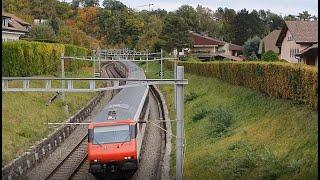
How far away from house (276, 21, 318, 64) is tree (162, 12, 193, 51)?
18.4 metres

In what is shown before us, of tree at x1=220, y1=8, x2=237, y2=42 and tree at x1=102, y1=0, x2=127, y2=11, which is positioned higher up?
tree at x1=102, y1=0, x2=127, y2=11

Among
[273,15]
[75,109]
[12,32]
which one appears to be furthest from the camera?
[273,15]

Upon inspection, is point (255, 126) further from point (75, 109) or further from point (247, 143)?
point (75, 109)

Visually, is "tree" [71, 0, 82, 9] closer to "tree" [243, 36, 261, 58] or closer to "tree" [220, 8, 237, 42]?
"tree" [220, 8, 237, 42]

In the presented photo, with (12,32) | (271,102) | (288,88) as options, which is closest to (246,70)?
(271,102)

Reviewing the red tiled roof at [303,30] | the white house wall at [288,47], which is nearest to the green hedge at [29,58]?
the red tiled roof at [303,30]

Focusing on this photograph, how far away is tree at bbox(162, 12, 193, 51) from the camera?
68000 millimetres

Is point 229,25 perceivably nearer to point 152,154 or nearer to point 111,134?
point 152,154

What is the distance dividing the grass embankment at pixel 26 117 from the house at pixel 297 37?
20857 millimetres

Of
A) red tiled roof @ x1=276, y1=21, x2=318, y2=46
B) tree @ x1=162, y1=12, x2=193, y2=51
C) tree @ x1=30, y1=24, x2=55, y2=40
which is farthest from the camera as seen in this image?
tree @ x1=162, y1=12, x2=193, y2=51

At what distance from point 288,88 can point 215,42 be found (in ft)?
219

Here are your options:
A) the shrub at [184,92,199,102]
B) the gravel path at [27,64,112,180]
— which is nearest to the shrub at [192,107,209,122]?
the gravel path at [27,64,112,180]

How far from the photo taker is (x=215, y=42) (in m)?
86.8

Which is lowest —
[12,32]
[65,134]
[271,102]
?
[65,134]
